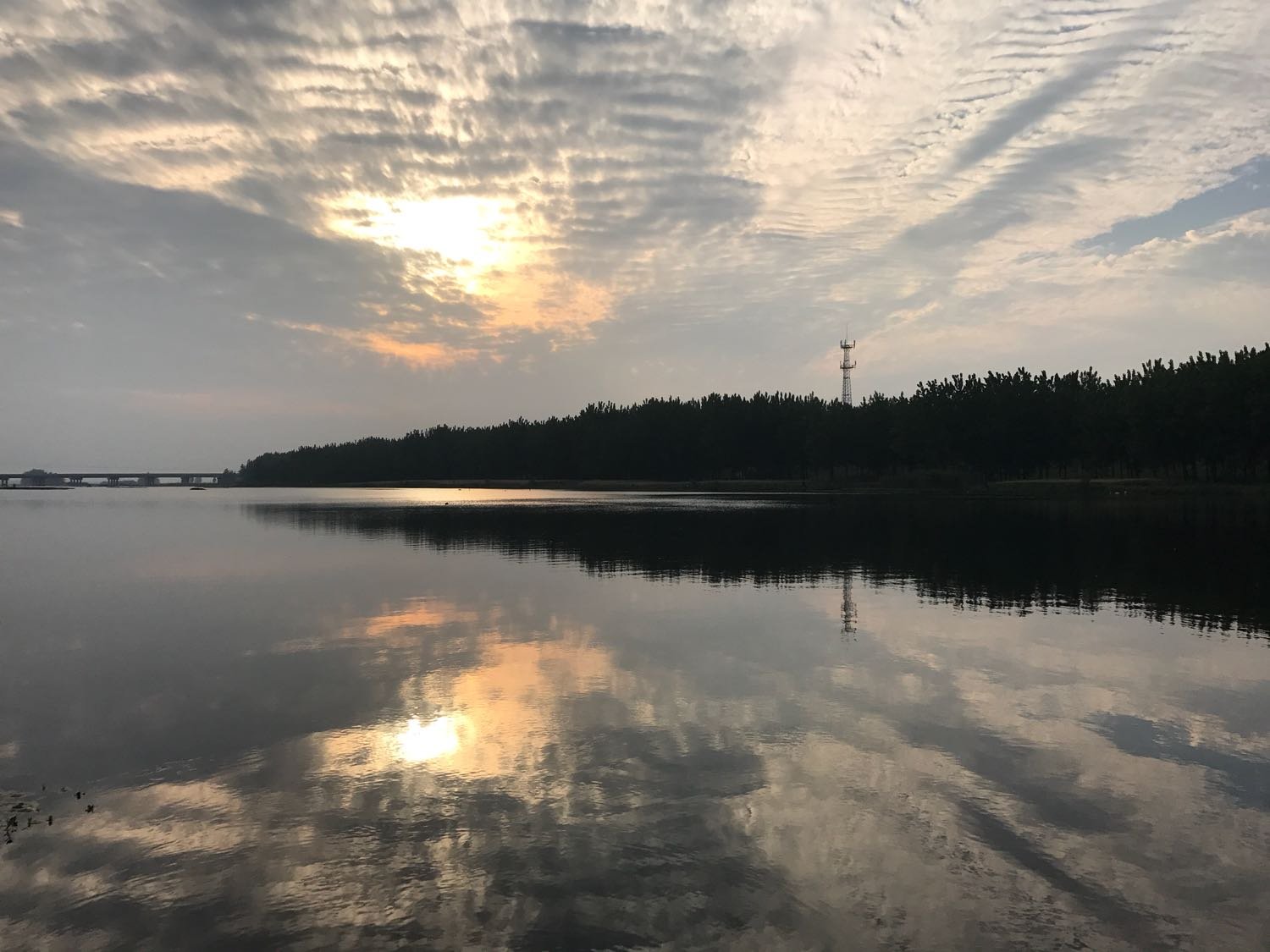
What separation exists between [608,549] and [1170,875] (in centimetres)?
4152

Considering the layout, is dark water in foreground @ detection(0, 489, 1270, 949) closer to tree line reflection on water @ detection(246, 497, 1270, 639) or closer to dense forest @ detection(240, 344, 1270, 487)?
tree line reflection on water @ detection(246, 497, 1270, 639)

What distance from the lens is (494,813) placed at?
11.4 meters

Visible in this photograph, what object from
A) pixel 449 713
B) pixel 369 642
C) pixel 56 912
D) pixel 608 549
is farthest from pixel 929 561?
pixel 56 912

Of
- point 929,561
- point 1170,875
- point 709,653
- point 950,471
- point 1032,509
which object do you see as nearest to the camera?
point 1170,875

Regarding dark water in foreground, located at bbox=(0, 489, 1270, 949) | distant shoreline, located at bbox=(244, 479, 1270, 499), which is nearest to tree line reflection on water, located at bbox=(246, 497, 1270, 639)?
dark water in foreground, located at bbox=(0, 489, 1270, 949)

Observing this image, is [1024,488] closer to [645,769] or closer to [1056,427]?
[1056,427]

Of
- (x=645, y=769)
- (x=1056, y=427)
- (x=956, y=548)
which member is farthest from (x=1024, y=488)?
(x=645, y=769)

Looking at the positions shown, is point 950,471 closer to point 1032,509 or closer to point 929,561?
point 1032,509

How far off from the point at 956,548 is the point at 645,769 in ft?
135

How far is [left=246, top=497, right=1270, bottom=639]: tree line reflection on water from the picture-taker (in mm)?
30812

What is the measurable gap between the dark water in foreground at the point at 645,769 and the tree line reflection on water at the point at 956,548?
0.89 m

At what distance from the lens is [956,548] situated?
49344 mm

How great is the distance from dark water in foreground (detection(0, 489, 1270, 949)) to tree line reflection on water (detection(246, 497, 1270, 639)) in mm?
885

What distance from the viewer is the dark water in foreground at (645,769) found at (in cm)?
888
